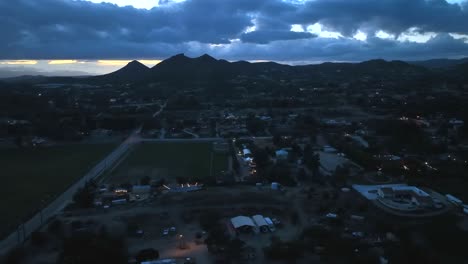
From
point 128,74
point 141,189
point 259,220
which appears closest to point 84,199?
point 141,189

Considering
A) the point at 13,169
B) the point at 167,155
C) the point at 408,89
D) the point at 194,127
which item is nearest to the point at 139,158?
the point at 167,155

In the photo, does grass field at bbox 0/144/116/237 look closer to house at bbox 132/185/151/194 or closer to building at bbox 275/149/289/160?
house at bbox 132/185/151/194

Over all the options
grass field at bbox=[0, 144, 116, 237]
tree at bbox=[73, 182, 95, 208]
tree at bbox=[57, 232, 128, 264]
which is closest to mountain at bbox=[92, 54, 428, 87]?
grass field at bbox=[0, 144, 116, 237]

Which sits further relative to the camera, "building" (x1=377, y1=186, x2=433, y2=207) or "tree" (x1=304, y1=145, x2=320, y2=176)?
"tree" (x1=304, y1=145, x2=320, y2=176)

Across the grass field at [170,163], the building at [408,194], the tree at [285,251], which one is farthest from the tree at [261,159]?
the tree at [285,251]

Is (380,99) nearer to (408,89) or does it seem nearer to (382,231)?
(408,89)

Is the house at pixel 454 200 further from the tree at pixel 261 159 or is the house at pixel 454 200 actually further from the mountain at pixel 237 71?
the mountain at pixel 237 71

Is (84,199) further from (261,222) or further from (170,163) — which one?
(170,163)
